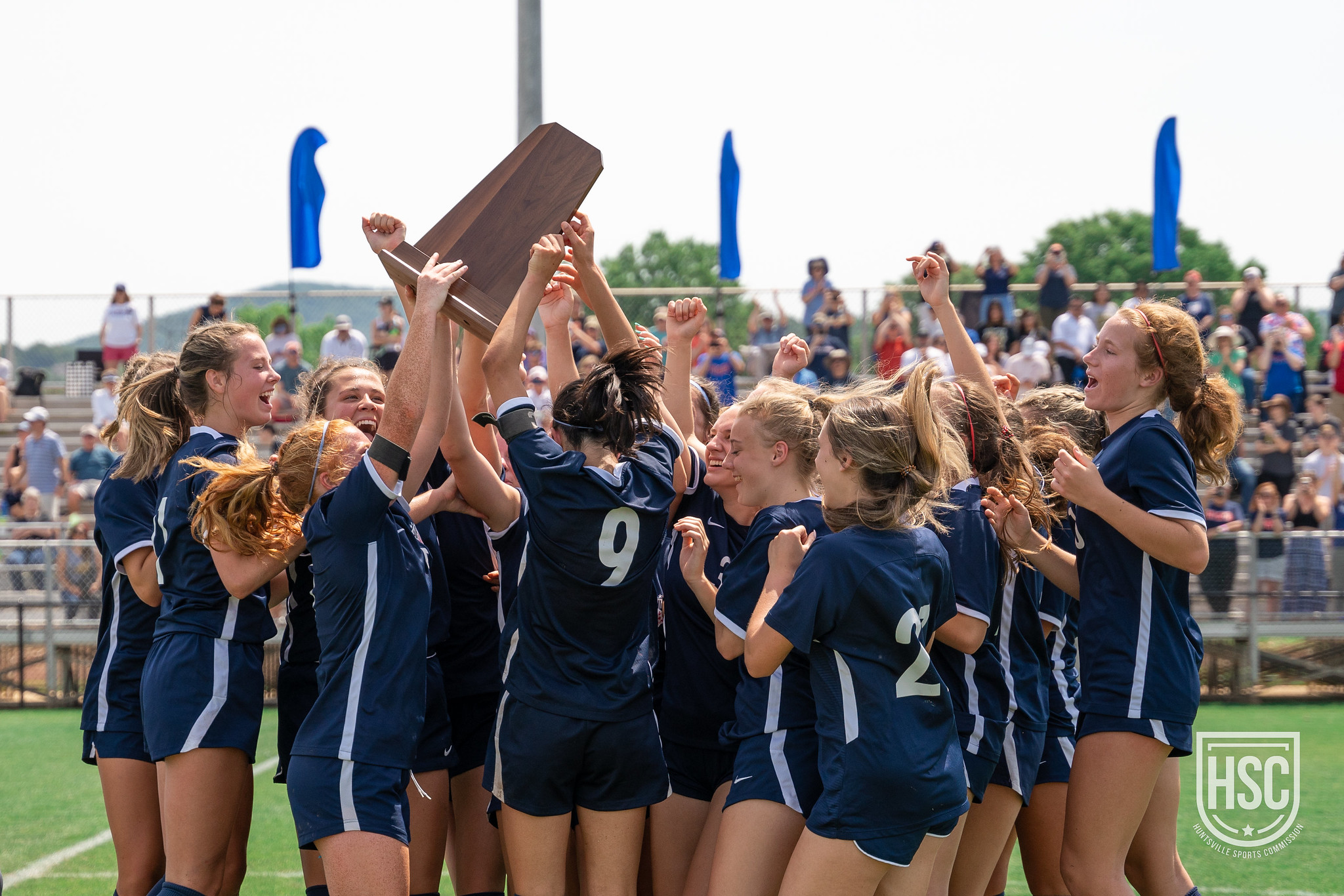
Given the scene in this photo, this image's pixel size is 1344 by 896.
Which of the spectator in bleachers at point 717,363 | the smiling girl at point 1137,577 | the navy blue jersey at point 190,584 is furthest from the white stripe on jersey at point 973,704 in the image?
the spectator in bleachers at point 717,363

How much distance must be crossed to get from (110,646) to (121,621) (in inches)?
3.7

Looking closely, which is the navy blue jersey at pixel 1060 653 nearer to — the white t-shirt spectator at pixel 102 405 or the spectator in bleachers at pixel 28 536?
the spectator in bleachers at pixel 28 536

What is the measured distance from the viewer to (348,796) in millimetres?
3061

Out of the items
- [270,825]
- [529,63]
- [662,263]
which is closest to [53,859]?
[270,825]

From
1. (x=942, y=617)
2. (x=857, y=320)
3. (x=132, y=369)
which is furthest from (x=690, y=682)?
(x=857, y=320)

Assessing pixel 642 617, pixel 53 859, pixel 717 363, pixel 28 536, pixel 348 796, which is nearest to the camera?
pixel 348 796

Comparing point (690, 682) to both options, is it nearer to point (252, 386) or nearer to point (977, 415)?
point (977, 415)

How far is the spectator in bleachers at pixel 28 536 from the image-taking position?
36.6ft

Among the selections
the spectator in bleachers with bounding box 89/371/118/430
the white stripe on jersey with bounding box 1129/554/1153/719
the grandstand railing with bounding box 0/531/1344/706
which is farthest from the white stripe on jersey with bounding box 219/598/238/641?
the spectator in bleachers with bounding box 89/371/118/430

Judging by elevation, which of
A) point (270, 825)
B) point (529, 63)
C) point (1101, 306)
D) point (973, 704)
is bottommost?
point (270, 825)

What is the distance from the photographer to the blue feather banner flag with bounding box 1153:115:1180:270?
634 inches

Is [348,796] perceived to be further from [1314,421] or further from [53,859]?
[1314,421]

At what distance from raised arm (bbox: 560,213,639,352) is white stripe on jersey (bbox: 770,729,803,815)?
1.37 metres

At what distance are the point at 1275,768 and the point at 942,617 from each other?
19.3 feet
